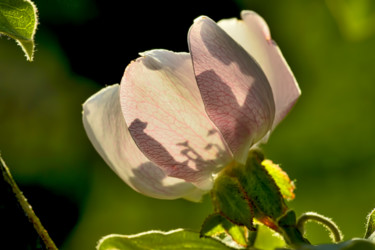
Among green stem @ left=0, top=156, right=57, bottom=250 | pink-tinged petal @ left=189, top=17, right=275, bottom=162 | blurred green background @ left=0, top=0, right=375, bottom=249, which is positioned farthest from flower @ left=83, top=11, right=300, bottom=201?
blurred green background @ left=0, top=0, right=375, bottom=249

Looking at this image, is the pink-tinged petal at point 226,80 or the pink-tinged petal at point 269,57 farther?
the pink-tinged petal at point 269,57

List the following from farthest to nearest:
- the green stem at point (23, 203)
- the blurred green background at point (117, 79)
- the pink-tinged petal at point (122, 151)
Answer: the blurred green background at point (117, 79) → the pink-tinged petal at point (122, 151) → the green stem at point (23, 203)

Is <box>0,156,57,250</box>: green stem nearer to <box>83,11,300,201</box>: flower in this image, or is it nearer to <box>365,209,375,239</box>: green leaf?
<box>83,11,300,201</box>: flower

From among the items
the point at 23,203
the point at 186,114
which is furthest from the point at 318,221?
the point at 23,203

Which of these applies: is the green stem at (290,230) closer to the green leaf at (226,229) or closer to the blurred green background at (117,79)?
the green leaf at (226,229)

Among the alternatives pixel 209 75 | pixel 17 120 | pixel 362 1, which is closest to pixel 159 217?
pixel 17 120

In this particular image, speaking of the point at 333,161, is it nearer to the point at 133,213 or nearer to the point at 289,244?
the point at 133,213

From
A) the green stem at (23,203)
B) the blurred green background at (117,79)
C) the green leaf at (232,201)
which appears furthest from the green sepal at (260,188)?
the blurred green background at (117,79)

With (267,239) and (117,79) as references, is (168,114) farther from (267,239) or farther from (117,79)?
(117,79)
